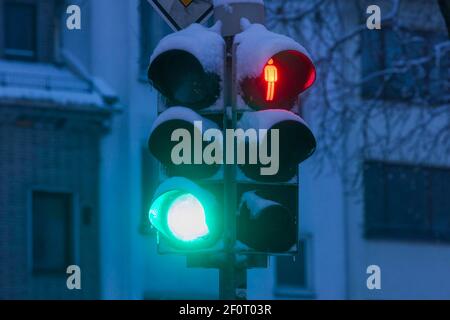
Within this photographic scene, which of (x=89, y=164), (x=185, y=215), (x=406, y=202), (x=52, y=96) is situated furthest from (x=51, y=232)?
(x=185, y=215)

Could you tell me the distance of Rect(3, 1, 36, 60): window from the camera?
20.8m

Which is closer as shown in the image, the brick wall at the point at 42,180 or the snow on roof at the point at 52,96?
the snow on roof at the point at 52,96

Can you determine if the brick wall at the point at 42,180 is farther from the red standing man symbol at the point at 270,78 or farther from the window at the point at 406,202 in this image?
the red standing man symbol at the point at 270,78

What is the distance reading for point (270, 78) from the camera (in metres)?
6.82

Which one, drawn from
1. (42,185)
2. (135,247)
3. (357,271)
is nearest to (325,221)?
(357,271)

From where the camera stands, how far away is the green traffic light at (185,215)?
6.62 metres

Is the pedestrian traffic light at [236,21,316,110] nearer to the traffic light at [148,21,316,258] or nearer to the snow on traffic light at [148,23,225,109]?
the traffic light at [148,21,316,258]

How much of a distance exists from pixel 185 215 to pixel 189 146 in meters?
0.41

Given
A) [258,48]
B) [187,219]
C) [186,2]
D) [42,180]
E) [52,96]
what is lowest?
[187,219]

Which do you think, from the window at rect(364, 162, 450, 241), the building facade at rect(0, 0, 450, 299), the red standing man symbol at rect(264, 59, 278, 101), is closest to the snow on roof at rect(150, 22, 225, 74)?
the red standing man symbol at rect(264, 59, 278, 101)

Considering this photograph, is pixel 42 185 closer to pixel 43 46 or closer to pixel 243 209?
pixel 43 46

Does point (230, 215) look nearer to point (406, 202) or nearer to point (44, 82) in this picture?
point (44, 82)

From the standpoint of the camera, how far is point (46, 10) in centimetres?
2125

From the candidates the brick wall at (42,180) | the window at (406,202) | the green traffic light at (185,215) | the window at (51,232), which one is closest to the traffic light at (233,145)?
the green traffic light at (185,215)
